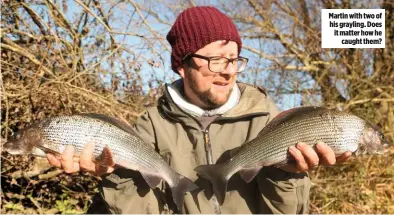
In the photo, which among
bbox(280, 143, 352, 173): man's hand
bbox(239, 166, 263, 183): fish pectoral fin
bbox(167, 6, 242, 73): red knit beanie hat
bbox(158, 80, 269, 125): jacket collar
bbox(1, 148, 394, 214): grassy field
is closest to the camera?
bbox(280, 143, 352, 173): man's hand

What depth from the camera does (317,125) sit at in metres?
2.31

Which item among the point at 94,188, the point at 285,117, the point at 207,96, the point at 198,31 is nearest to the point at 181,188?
the point at 207,96

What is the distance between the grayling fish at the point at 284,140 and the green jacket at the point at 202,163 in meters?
0.09

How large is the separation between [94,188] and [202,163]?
2399 mm

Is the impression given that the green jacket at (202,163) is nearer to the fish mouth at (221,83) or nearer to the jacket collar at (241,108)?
the jacket collar at (241,108)

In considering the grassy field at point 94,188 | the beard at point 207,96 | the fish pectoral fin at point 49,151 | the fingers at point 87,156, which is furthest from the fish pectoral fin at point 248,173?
the grassy field at point 94,188

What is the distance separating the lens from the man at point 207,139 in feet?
7.62


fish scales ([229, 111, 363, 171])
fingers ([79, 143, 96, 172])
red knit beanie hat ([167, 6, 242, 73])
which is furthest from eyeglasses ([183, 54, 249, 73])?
fingers ([79, 143, 96, 172])

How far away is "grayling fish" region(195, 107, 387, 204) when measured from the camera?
7.55 feet

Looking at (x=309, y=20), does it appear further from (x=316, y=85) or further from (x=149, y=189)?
(x=149, y=189)

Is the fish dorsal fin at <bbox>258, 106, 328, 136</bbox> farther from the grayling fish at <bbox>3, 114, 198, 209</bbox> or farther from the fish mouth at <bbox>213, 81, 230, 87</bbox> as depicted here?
the grayling fish at <bbox>3, 114, 198, 209</bbox>

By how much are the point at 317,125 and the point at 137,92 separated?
2453 millimetres

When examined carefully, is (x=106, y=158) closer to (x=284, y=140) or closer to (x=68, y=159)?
(x=68, y=159)

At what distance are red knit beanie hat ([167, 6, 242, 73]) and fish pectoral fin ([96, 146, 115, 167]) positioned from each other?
0.74 metres
